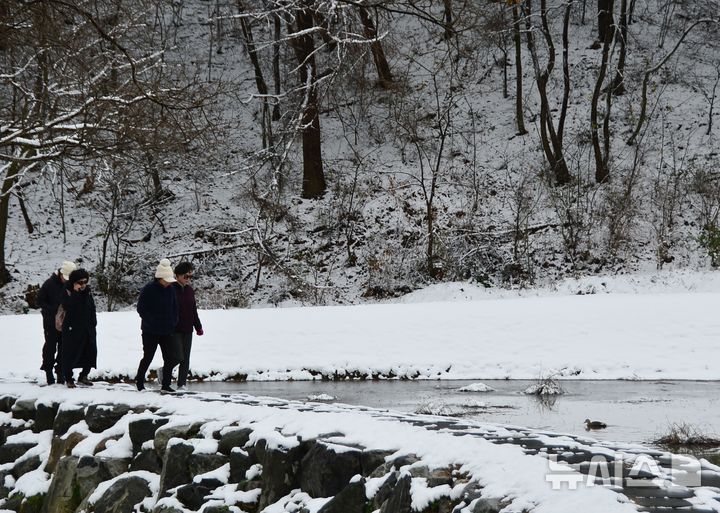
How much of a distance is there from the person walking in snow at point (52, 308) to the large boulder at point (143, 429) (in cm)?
322

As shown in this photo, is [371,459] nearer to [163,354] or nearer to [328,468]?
[328,468]

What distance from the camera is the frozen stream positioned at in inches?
396

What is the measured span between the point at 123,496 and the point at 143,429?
0.66 meters

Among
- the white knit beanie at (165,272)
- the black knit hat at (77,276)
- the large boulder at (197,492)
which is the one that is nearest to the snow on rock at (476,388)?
the white knit beanie at (165,272)

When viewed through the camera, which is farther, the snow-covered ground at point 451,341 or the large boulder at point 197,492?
the snow-covered ground at point 451,341

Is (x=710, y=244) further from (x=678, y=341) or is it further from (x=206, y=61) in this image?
(x=206, y=61)

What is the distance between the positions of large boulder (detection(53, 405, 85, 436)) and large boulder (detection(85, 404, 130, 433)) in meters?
0.34

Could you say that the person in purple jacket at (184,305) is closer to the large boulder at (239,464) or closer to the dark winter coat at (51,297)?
the dark winter coat at (51,297)

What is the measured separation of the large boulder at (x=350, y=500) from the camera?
20.4 ft

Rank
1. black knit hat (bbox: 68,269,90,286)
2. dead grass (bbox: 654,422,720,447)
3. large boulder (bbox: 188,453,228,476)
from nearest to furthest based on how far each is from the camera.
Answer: large boulder (bbox: 188,453,228,476)
dead grass (bbox: 654,422,720,447)
black knit hat (bbox: 68,269,90,286)

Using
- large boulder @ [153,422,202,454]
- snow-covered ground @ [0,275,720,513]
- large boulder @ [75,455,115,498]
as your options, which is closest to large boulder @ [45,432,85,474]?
large boulder @ [75,455,115,498]

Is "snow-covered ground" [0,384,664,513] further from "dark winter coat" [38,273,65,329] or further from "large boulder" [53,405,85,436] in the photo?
"dark winter coat" [38,273,65,329]

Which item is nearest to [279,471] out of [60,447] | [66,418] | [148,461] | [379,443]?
[379,443]

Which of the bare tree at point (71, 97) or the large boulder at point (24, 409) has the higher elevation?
the bare tree at point (71, 97)
